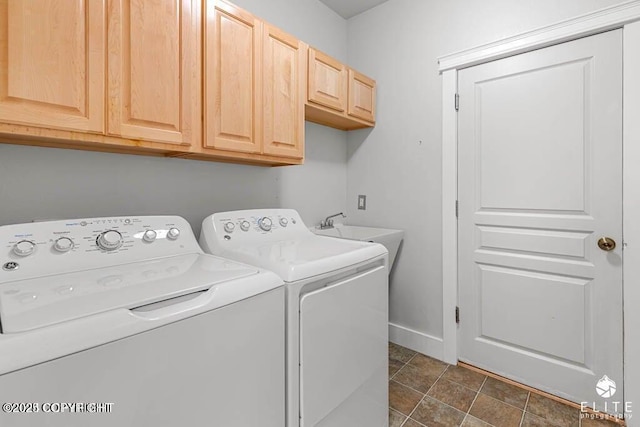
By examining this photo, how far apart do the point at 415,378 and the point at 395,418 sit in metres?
0.42

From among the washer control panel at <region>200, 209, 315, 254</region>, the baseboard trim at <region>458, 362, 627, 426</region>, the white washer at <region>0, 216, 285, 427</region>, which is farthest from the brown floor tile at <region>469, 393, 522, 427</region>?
the washer control panel at <region>200, 209, 315, 254</region>

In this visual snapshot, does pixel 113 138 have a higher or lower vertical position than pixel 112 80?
lower

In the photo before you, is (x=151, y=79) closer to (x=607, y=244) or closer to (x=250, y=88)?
(x=250, y=88)

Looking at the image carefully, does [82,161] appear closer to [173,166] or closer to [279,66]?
[173,166]

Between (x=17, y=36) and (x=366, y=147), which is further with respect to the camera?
(x=366, y=147)

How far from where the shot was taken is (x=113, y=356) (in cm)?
67

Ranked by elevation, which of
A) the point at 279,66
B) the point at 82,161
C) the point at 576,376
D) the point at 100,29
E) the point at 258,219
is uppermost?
the point at 279,66

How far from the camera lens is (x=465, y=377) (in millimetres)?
2006

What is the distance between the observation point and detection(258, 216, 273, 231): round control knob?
5.45 feet

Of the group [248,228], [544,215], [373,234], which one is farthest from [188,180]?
[544,215]

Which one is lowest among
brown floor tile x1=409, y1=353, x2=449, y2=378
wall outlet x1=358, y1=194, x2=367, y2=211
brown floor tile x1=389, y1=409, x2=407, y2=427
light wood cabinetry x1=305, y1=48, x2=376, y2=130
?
brown floor tile x1=389, y1=409, x2=407, y2=427

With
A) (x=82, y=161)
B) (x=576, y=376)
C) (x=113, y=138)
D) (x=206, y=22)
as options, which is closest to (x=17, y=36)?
(x=113, y=138)

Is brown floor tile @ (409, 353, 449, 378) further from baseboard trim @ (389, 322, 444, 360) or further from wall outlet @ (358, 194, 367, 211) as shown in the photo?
wall outlet @ (358, 194, 367, 211)

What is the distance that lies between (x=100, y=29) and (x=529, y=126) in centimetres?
221
